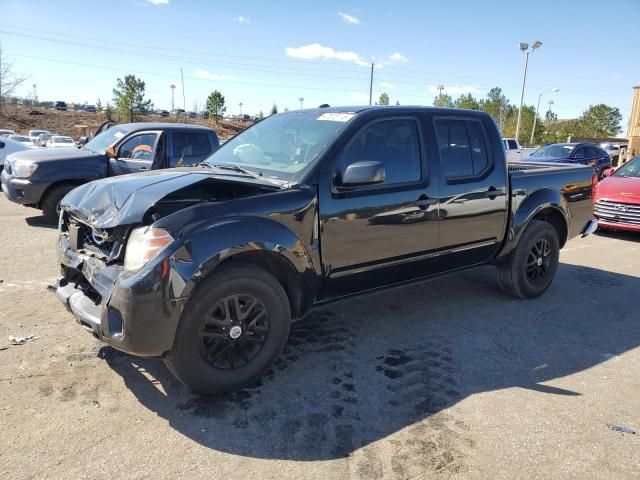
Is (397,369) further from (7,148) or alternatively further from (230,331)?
(7,148)

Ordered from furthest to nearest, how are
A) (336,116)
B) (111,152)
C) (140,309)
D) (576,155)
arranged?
(576,155) < (111,152) < (336,116) < (140,309)

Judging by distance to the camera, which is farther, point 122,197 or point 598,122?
point 598,122

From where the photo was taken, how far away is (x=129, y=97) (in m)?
45.0

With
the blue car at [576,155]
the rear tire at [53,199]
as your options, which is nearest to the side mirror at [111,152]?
the rear tire at [53,199]

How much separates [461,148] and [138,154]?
20.4 ft

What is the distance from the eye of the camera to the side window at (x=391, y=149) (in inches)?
151

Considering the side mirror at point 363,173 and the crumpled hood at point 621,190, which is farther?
the crumpled hood at point 621,190

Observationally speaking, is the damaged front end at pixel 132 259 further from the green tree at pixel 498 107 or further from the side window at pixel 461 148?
the green tree at pixel 498 107

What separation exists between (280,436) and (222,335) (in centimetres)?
73

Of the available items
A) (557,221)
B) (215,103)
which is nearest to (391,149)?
(557,221)

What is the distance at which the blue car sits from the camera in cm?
1780

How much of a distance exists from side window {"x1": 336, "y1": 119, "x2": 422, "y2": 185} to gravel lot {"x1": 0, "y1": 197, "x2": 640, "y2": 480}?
4.72 ft

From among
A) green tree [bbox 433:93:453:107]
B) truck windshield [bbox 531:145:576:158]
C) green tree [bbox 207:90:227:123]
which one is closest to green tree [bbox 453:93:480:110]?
green tree [bbox 433:93:453:107]

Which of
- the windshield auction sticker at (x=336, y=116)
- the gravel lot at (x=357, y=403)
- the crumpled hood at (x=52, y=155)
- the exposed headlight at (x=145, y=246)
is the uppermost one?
the windshield auction sticker at (x=336, y=116)
